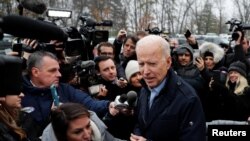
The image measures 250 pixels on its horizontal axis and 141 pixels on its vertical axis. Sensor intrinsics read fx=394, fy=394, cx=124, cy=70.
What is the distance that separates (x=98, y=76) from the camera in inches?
169

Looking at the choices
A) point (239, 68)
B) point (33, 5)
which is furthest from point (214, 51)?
point (33, 5)

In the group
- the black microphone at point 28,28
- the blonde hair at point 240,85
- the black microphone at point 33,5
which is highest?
the black microphone at point 33,5

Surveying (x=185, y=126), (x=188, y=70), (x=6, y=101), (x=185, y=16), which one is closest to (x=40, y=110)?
(x=6, y=101)

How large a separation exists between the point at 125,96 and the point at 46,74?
2.35 ft

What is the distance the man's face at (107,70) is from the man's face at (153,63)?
1.50 metres

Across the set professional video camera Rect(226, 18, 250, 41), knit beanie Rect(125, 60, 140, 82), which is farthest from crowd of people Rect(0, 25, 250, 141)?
professional video camera Rect(226, 18, 250, 41)

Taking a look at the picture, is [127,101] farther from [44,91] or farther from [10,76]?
[10,76]

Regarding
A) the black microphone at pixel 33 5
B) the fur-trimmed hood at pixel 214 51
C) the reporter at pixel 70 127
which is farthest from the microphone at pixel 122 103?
the fur-trimmed hood at pixel 214 51

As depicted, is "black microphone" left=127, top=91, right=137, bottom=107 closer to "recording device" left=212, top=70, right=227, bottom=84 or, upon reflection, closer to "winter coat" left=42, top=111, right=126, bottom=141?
"winter coat" left=42, top=111, right=126, bottom=141

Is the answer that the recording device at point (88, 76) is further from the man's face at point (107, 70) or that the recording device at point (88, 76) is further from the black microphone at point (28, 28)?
the black microphone at point (28, 28)

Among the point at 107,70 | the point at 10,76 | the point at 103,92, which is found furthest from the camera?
the point at 107,70

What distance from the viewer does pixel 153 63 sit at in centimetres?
271

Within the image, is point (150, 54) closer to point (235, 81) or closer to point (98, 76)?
point (98, 76)

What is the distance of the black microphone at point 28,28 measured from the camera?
1156mm
